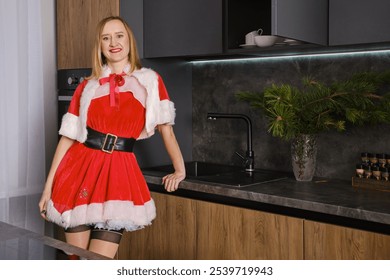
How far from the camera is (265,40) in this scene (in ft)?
Answer: 8.40

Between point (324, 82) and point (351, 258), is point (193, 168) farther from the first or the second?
point (351, 258)

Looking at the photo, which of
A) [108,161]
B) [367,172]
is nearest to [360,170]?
[367,172]

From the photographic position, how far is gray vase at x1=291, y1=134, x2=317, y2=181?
2514 millimetres

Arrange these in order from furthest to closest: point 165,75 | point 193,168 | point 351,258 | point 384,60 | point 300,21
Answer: point 193,168 → point 165,75 → point 384,60 → point 300,21 → point 351,258

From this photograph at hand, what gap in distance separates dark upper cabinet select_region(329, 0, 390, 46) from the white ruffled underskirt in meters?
1.21

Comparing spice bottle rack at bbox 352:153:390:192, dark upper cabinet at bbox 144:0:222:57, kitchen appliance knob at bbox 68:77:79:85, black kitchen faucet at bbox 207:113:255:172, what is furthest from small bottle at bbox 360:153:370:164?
kitchen appliance knob at bbox 68:77:79:85

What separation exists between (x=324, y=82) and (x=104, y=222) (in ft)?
4.49

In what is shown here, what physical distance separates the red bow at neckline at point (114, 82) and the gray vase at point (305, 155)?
92 cm

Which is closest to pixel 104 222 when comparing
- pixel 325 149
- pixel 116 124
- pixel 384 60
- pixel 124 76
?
pixel 116 124

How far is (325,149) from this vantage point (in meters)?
2.73

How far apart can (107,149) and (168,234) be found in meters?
0.68

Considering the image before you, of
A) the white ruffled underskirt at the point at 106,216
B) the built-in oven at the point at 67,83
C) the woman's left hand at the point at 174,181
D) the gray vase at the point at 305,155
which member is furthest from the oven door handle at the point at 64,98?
the gray vase at the point at 305,155

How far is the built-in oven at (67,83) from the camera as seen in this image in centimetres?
302
